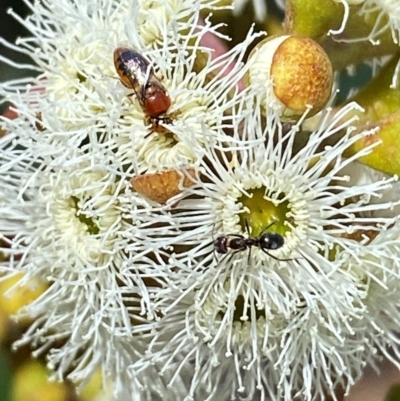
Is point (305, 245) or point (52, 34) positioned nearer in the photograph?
point (305, 245)

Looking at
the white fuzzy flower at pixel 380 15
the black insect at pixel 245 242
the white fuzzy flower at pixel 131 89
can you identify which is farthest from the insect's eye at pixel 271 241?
the white fuzzy flower at pixel 380 15

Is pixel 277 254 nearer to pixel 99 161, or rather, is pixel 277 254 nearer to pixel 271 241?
pixel 271 241

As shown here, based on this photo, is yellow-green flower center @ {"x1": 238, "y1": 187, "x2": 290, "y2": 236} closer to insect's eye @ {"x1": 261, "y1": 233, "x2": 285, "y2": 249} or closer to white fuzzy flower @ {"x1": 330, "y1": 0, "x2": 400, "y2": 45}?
insect's eye @ {"x1": 261, "y1": 233, "x2": 285, "y2": 249}

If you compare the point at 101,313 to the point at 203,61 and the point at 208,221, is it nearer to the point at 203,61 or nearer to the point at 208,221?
the point at 208,221

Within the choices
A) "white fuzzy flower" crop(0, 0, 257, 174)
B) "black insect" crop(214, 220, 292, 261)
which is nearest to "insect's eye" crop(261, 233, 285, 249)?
"black insect" crop(214, 220, 292, 261)

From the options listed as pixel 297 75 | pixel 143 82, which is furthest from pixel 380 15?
pixel 143 82

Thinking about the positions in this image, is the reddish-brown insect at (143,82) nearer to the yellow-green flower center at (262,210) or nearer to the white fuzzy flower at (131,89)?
the white fuzzy flower at (131,89)

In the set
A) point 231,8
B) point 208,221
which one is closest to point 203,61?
point 231,8
